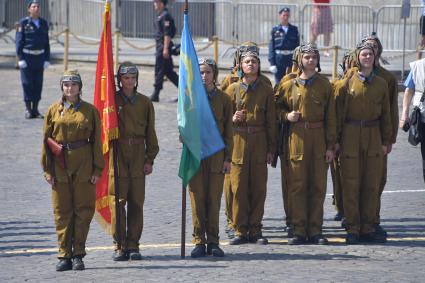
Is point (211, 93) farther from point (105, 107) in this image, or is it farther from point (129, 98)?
point (105, 107)

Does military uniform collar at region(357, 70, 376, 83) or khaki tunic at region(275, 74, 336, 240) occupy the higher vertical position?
military uniform collar at region(357, 70, 376, 83)

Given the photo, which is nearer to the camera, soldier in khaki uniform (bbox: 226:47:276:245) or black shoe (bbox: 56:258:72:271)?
black shoe (bbox: 56:258:72:271)

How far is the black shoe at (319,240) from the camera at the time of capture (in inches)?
511

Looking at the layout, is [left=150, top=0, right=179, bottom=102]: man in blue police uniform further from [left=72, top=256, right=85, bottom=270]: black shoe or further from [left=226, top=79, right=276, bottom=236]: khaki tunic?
[left=72, top=256, right=85, bottom=270]: black shoe

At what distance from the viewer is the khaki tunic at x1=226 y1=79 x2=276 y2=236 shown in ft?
42.9

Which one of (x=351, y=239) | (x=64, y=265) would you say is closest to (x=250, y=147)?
(x=351, y=239)

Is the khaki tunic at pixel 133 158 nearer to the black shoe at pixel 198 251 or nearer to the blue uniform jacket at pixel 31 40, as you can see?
the black shoe at pixel 198 251

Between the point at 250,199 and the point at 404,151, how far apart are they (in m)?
6.06

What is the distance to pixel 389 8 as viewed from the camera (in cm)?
2456

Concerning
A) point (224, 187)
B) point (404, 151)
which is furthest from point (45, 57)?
point (224, 187)

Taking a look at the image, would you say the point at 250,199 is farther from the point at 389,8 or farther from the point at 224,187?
the point at 389,8

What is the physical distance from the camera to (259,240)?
514 inches

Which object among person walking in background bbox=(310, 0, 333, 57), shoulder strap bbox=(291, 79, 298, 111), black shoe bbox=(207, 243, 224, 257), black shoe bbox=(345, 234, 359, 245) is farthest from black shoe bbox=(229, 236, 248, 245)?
person walking in background bbox=(310, 0, 333, 57)

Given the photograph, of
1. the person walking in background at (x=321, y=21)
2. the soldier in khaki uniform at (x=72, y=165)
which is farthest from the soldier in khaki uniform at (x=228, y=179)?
the person walking in background at (x=321, y=21)
